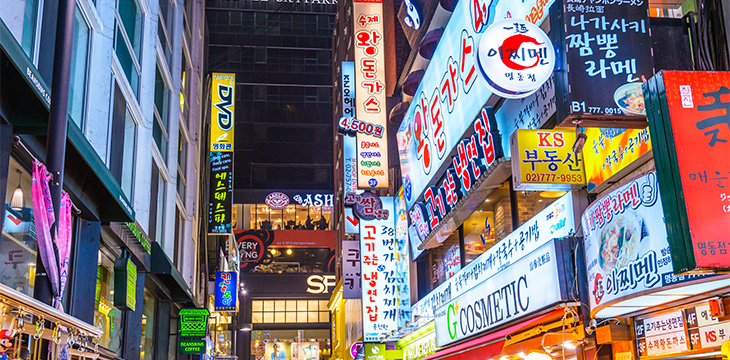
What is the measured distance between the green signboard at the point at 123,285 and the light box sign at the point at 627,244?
9.36m

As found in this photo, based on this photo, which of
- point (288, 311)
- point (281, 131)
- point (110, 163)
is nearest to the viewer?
point (110, 163)

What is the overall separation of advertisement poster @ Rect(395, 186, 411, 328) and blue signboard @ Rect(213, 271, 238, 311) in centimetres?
1422

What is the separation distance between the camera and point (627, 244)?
735 cm

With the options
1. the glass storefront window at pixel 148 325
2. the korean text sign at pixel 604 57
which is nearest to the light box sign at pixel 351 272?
the glass storefront window at pixel 148 325

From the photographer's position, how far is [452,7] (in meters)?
18.0

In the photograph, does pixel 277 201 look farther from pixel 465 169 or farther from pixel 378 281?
pixel 465 169

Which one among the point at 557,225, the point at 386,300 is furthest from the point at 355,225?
the point at 557,225

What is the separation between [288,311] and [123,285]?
46436 mm

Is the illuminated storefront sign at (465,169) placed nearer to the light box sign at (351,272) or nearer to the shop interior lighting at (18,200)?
the shop interior lighting at (18,200)

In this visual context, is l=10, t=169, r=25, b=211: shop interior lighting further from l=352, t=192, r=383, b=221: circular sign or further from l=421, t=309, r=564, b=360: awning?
l=352, t=192, r=383, b=221: circular sign

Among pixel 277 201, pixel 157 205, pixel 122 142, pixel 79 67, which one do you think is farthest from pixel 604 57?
pixel 277 201

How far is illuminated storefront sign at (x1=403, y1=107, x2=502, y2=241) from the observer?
41.8 feet

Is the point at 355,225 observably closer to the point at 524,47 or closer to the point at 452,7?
the point at 452,7

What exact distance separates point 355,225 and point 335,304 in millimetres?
14366
